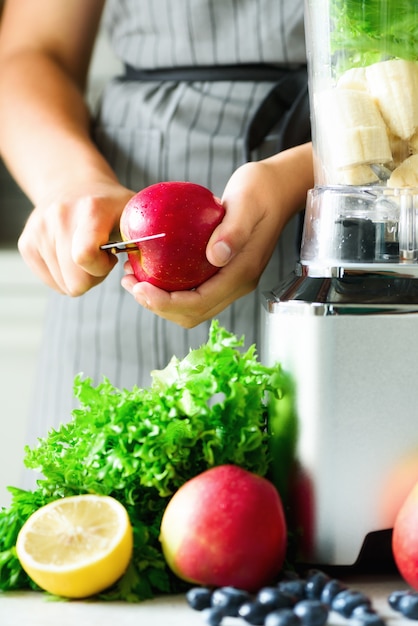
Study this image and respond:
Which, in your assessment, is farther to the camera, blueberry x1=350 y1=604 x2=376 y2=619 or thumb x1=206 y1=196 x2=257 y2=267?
thumb x1=206 y1=196 x2=257 y2=267

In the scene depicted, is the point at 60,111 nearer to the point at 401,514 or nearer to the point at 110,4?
the point at 110,4

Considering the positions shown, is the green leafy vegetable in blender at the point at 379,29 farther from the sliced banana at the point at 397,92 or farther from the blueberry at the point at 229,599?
the blueberry at the point at 229,599

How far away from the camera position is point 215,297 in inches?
29.2

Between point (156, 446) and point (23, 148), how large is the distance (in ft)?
1.59

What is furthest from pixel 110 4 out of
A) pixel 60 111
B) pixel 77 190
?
pixel 77 190

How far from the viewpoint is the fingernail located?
0.70 meters

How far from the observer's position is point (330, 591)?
0.56 metres

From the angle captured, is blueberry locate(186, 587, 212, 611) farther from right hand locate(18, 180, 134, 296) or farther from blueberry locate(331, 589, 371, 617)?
right hand locate(18, 180, 134, 296)

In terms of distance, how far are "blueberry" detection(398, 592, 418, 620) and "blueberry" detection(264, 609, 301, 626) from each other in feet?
0.23

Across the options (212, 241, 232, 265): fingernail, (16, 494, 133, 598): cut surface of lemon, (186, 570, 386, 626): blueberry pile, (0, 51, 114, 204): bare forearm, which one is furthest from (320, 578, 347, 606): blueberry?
(0, 51, 114, 204): bare forearm

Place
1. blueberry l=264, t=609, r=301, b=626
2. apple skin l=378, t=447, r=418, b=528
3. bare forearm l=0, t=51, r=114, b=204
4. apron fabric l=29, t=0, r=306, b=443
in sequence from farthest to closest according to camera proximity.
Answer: apron fabric l=29, t=0, r=306, b=443 → bare forearm l=0, t=51, r=114, b=204 → apple skin l=378, t=447, r=418, b=528 → blueberry l=264, t=609, r=301, b=626

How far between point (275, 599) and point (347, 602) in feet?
0.14

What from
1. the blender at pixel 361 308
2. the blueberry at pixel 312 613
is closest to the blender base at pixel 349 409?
the blender at pixel 361 308

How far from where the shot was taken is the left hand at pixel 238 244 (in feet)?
2.34
